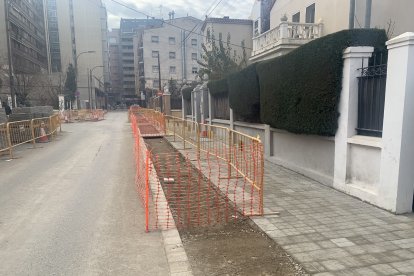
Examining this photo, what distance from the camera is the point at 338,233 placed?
15.3ft

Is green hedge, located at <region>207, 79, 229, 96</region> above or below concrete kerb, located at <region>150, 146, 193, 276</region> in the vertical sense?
above

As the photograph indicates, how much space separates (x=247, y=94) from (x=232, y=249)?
25.5 ft

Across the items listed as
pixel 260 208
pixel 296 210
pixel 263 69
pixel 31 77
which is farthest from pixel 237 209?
pixel 31 77

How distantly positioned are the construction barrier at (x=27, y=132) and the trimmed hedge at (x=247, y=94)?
27.5 feet

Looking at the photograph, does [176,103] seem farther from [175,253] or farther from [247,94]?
[175,253]

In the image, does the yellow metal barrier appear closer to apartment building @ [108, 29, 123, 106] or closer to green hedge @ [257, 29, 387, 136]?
green hedge @ [257, 29, 387, 136]

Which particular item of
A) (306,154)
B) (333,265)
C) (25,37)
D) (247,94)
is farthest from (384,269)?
(25,37)

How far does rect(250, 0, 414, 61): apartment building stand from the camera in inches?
489

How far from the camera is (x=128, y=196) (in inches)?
274

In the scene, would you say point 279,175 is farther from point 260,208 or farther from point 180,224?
point 180,224

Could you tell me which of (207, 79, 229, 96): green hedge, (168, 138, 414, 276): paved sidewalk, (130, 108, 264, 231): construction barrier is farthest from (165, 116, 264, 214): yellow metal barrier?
(207, 79, 229, 96): green hedge

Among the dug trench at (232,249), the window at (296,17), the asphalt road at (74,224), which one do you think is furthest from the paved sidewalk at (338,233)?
the window at (296,17)

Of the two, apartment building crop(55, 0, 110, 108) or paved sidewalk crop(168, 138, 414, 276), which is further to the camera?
apartment building crop(55, 0, 110, 108)

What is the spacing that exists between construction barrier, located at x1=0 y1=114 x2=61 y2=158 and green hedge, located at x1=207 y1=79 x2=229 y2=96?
8330mm
